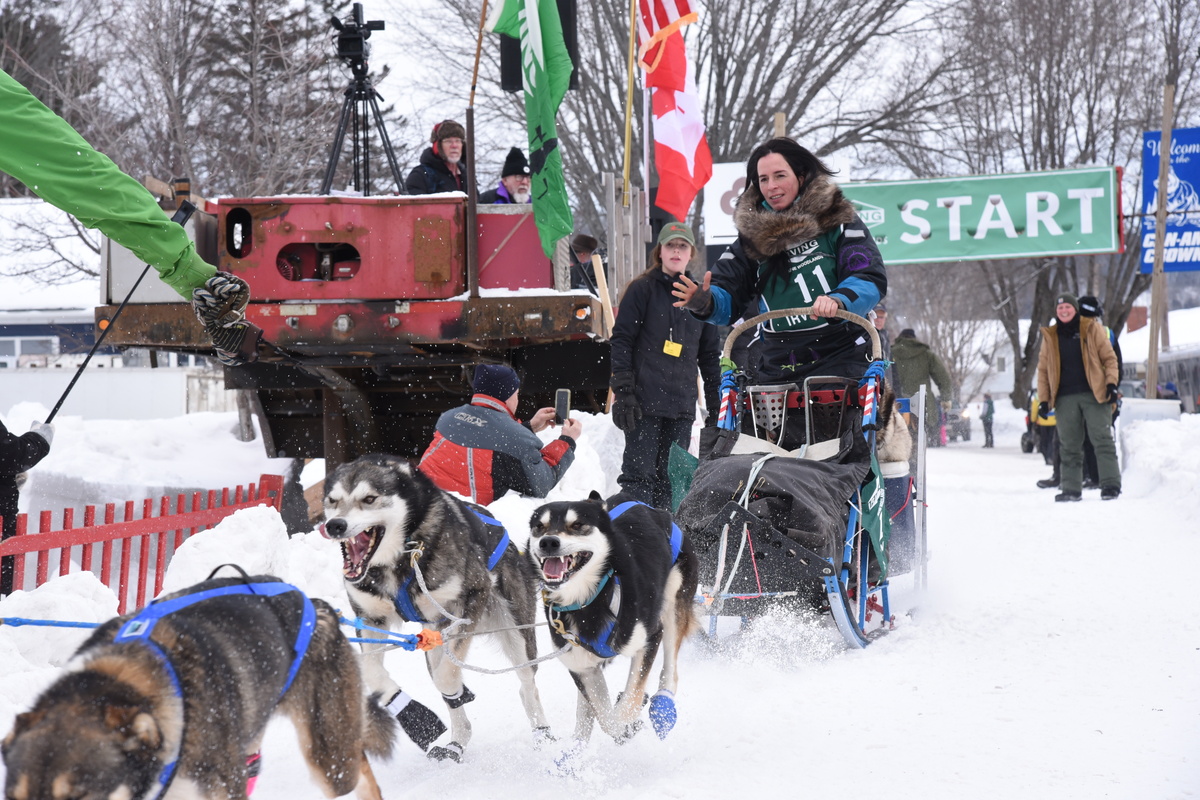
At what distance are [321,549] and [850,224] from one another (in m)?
3.20

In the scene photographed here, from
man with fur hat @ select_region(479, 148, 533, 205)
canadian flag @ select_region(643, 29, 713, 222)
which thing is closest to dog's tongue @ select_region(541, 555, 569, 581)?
man with fur hat @ select_region(479, 148, 533, 205)

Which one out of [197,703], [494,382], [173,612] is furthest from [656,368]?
[197,703]

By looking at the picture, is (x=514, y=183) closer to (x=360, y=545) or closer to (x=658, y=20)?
(x=658, y=20)

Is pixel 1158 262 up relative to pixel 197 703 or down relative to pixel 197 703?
up

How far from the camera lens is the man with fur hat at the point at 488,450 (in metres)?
4.55

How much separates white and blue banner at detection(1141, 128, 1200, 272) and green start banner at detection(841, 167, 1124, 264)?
1283 mm

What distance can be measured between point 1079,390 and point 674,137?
493 cm

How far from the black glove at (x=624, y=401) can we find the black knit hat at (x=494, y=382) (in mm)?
1292

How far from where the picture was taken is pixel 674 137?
37.0ft

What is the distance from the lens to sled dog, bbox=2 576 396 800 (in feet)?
5.83

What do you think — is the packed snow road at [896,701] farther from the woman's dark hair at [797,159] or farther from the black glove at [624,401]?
the woman's dark hair at [797,159]

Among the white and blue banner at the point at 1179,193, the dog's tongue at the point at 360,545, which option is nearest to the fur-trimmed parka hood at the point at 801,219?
the dog's tongue at the point at 360,545

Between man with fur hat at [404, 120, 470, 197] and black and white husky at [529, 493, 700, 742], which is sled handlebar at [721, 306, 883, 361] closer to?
black and white husky at [529, 493, 700, 742]

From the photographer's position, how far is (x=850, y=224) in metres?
4.45
